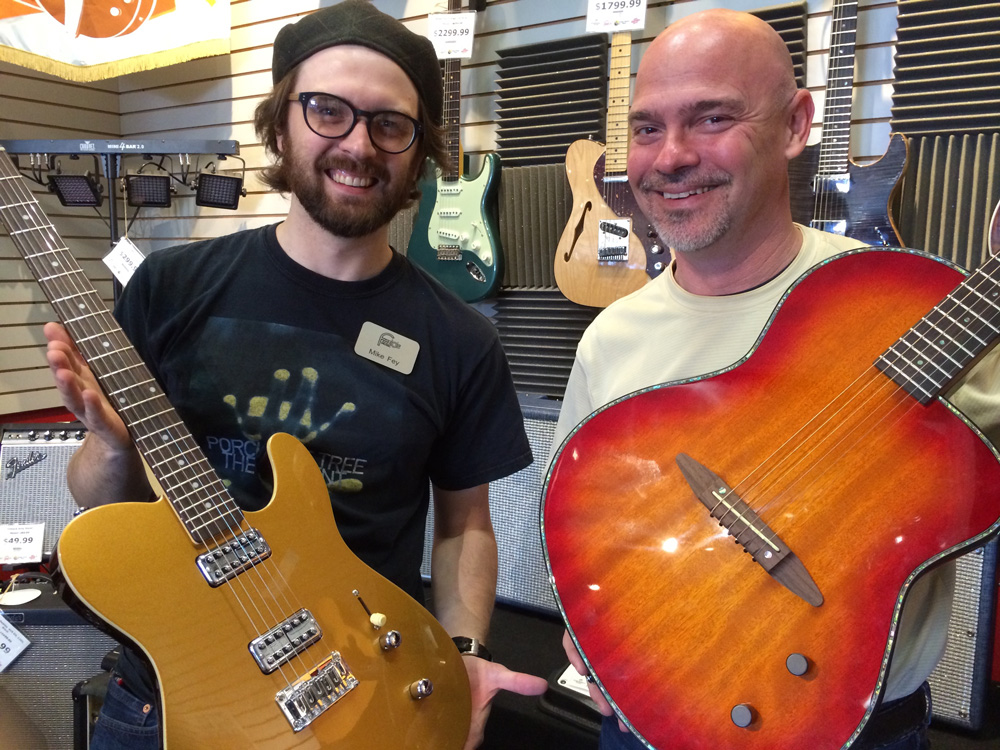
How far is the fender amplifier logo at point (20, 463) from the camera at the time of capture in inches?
90.0

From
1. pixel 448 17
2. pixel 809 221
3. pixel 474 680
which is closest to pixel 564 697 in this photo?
pixel 474 680

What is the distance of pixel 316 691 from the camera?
42.2 inches

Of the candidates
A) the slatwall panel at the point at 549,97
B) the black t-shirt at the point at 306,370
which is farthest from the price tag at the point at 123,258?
the slatwall panel at the point at 549,97

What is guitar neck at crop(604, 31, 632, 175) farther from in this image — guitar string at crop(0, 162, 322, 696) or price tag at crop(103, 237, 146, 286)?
guitar string at crop(0, 162, 322, 696)

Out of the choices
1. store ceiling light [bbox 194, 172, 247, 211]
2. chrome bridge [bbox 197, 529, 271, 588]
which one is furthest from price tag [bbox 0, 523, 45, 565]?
store ceiling light [bbox 194, 172, 247, 211]

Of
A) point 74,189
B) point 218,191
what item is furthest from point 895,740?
point 74,189

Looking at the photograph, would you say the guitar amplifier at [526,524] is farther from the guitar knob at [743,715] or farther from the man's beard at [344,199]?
the guitar knob at [743,715]

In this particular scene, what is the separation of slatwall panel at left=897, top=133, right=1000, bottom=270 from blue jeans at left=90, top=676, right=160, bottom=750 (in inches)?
95.7

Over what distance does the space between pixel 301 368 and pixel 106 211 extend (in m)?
4.24

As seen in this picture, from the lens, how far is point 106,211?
4.77 m

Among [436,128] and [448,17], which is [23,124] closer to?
[448,17]

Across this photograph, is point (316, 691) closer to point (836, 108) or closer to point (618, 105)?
point (836, 108)

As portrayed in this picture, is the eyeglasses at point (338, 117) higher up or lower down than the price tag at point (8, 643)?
higher up

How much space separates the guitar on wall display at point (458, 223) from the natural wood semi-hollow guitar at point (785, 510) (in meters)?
Answer: 2.08
